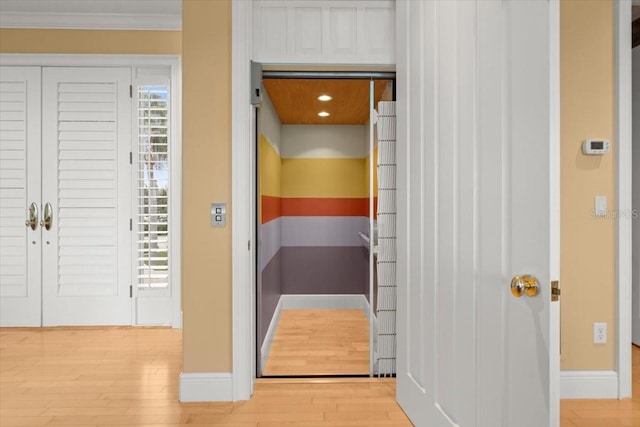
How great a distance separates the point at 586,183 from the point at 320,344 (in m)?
2.88

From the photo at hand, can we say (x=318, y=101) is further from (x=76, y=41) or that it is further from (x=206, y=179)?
(x=76, y=41)

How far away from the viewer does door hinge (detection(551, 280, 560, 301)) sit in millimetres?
1153

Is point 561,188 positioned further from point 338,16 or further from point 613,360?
point 338,16

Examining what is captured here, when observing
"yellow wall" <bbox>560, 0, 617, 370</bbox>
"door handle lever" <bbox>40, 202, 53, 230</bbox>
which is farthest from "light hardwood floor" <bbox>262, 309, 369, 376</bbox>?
"door handle lever" <bbox>40, 202, 53, 230</bbox>

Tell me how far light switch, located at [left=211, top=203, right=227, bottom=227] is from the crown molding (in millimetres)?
2206

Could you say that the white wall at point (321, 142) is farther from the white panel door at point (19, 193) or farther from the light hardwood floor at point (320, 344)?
the white panel door at point (19, 193)

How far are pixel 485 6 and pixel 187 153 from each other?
5.73ft

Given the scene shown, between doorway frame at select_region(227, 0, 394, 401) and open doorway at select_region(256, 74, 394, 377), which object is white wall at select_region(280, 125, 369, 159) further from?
doorway frame at select_region(227, 0, 394, 401)

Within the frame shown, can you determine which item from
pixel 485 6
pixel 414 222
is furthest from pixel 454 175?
pixel 485 6

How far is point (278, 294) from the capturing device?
15.5 feet

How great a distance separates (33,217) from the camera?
388 cm

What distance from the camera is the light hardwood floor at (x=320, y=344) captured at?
9.98ft

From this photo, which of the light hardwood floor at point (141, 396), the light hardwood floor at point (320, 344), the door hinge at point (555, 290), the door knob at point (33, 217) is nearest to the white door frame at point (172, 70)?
the light hardwood floor at point (141, 396)

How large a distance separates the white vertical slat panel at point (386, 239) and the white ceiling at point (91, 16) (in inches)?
87.0
